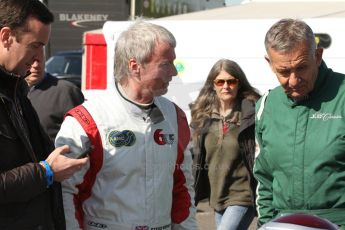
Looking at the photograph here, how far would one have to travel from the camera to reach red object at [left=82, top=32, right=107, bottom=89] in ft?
33.7

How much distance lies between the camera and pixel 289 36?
13.5 ft

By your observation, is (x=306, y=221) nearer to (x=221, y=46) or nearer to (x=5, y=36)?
(x=5, y=36)

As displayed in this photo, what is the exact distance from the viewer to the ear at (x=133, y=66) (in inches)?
152

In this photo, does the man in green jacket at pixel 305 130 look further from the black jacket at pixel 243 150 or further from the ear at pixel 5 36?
the black jacket at pixel 243 150

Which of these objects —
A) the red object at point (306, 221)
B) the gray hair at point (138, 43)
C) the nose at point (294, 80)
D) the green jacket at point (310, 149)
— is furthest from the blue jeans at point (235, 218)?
the red object at point (306, 221)

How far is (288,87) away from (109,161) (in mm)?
956

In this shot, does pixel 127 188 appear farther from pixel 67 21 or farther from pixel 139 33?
pixel 67 21

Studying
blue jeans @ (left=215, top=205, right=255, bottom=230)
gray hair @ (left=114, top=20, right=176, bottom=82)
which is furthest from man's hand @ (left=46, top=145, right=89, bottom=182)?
blue jeans @ (left=215, top=205, right=255, bottom=230)

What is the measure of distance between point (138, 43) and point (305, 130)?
0.93m

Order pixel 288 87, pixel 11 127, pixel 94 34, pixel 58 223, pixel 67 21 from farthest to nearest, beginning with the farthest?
pixel 67 21 → pixel 94 34 → pixel 288 87 → pixel 58 223 → pixel 11 127

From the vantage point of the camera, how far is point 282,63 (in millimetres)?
4105

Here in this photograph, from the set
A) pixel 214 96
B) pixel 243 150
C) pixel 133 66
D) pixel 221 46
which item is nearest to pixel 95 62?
pixel 221 46

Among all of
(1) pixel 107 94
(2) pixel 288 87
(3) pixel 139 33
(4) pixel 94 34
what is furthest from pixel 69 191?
(4) pixel 94 34

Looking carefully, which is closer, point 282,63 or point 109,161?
point 109,161
